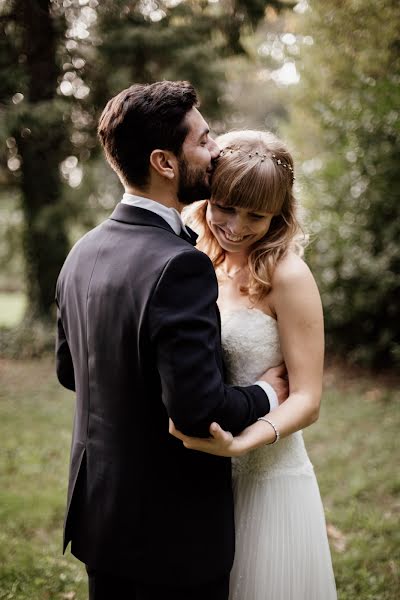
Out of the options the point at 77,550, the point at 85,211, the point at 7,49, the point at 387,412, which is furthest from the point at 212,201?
the point at 7,49

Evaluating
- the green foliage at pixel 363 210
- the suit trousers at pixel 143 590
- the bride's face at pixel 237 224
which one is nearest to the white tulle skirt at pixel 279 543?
the suit trousers at pixel 143 590

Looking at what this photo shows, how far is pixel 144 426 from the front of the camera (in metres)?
1.85

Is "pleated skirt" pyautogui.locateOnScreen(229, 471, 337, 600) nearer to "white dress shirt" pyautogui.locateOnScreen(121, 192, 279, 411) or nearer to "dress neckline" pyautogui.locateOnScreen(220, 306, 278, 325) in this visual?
"dress neckline" pyautogui.locateOnScreen(220, 306, 278, 325)

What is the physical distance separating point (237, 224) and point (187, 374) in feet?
3.12

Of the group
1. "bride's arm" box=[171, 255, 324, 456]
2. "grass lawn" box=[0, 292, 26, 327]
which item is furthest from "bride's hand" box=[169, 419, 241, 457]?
"grass lawn" box=[0, 292, 26, 327]

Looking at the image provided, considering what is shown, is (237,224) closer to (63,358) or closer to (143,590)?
(63,358)

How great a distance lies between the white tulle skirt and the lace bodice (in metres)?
0.04

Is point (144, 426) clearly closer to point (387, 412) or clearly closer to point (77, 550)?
point (77, 550)

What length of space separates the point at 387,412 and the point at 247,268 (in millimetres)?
4939

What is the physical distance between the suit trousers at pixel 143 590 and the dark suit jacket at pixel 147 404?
0.06 meters

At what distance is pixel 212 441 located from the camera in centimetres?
173

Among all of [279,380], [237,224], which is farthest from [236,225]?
[279,380]

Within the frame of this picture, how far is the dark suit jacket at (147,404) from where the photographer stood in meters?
1.62

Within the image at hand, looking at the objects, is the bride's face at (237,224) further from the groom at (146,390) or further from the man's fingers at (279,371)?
the man's fingers at (279,371)
